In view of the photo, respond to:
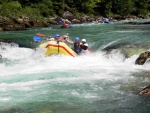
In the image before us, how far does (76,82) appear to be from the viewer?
34.1ft

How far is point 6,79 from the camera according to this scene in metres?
11.0

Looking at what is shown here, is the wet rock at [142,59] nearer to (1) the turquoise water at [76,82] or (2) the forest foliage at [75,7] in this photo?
(1) the turquoise water at [76,82]

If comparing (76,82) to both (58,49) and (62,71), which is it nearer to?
(62,71)

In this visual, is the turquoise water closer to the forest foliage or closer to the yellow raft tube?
the yellow raft tube

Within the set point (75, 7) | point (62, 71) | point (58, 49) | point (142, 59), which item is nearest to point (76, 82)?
point (62, 71)

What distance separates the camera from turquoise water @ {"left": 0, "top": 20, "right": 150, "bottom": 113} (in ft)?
26.1

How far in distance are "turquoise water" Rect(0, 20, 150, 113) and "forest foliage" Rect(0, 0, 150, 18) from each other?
20.9 m

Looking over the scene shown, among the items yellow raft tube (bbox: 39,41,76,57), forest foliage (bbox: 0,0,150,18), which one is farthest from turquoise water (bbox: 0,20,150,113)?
forest foliage (bbox: 0,0,150,18)

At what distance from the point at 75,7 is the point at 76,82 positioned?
4002 centimetres

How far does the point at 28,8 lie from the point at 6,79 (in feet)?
100.0

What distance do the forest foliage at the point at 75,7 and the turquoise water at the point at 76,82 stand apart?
20.9m

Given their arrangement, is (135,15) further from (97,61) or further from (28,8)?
(97,61)

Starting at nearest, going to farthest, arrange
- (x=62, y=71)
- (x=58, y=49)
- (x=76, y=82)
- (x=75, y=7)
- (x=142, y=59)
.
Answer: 1. (x=76, y=82)
2. (x=62, y=71)
3. (x=142, y=59)
4. (x=58, y=49)
5. (x=75, y=7)

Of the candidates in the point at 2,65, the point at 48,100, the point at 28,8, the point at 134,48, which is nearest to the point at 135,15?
the point at 28,8
